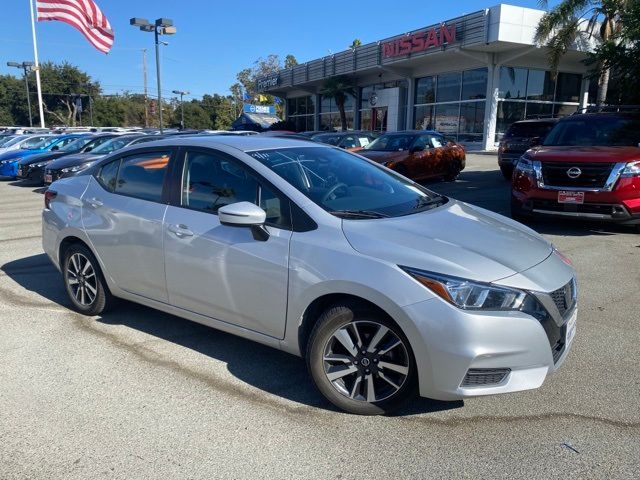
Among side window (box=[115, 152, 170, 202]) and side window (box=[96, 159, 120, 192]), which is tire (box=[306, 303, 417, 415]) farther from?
side window (box=[96, 159, 120, 192])

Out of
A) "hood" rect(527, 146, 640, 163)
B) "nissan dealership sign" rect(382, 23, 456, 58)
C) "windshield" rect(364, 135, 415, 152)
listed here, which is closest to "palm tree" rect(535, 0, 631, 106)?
"nissan dealership sign" rect(382, 23, 456, 58)

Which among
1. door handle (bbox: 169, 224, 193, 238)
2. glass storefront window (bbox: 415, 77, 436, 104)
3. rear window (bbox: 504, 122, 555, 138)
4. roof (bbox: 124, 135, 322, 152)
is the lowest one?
door handle (bbox: 169, 224, 193, 238)

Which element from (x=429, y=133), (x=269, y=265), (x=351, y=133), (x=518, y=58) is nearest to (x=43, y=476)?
(x=269, y=265)

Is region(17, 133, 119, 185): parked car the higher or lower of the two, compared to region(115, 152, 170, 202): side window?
lower

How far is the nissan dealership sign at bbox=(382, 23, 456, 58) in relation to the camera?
85.8 ft

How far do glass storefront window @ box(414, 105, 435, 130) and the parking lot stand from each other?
27803mm

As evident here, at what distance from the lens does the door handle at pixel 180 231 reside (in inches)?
149

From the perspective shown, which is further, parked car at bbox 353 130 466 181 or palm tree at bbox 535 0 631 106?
palm tree at bbox 535 0 631 106

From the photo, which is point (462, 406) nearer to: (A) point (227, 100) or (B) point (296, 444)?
(B) point (296, 444)

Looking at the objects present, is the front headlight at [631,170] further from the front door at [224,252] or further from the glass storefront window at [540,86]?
Result: the glass storefront window at [540,86]

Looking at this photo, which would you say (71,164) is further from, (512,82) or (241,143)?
(512,82)

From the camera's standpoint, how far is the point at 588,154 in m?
7.77

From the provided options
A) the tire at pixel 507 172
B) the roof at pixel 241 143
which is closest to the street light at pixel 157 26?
the tire at pixel 507 172

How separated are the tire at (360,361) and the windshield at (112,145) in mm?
13565
